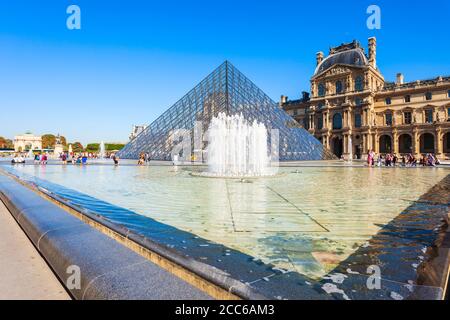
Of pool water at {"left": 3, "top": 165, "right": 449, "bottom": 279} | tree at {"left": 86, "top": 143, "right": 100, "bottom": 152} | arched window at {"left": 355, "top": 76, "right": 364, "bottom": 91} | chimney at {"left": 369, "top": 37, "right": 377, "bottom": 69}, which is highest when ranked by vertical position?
chimney at {"left": 369, "top": 37, "right": 377, "bottom": 69}

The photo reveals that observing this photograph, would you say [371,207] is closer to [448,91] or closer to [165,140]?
[165,140]

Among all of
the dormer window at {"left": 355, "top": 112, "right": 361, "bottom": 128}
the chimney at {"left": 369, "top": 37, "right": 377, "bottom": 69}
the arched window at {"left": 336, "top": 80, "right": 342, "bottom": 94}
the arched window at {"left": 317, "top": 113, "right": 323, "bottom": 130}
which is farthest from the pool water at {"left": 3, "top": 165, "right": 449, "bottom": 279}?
the chimney at {"left": 369, "top": 37, "right": 377, "bottom": 69}

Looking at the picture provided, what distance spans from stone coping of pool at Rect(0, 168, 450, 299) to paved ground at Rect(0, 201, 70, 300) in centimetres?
64

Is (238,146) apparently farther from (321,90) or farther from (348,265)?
(321,90)

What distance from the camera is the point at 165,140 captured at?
23.3 m

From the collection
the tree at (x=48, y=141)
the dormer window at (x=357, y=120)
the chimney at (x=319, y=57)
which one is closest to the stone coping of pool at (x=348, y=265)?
the dormer window at (x=357, y=120)

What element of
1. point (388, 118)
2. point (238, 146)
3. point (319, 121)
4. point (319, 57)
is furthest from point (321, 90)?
point (238, 146)

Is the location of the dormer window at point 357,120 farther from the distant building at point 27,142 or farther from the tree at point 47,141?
the tree at point 47,141

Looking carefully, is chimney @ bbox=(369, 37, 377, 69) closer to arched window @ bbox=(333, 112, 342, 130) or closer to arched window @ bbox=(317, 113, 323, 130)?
arched window @ bbox=(333, 112, 342, 130)

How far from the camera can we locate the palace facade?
124 ft

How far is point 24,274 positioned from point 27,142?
10803cm

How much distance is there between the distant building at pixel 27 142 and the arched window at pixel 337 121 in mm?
85651

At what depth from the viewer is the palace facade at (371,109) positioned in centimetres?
3772

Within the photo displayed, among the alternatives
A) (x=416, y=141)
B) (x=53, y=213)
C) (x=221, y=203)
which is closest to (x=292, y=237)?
(x=221, y=203)
